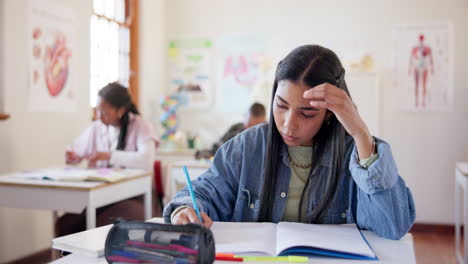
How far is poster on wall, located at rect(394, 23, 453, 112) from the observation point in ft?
15.5

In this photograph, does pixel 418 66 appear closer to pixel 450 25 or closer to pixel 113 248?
pixel 450 25

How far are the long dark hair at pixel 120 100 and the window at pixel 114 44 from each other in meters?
0.76

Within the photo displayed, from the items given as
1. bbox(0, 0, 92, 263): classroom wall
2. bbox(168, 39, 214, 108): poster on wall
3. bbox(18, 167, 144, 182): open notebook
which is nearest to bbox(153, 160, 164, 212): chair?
bbox(0, 0, 92, 263): classroom wall

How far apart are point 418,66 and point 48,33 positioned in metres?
3.40

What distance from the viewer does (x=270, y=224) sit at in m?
1.32

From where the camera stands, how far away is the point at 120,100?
3.30 metres

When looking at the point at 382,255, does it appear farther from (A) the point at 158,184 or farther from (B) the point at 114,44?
(B) the point at 114,44

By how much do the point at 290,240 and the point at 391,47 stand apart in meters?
4.17

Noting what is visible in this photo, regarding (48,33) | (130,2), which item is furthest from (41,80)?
(130,2)

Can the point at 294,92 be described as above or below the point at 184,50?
below

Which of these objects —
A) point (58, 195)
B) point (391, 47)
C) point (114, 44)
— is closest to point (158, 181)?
point (114, 44)

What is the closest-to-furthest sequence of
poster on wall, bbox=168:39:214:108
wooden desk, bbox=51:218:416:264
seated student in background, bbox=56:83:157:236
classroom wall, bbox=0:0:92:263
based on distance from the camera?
1. wooden desk, bbox=51:218:416:264
2. classroom wall, bbox=0:0:92:263
3. seated student in background, bbox=56:83:157:236
4. poster on wall, bbox=168:39:214:108

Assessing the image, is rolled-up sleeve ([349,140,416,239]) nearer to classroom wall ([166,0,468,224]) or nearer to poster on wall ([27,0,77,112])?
poster on wall ([27,0,77,112])

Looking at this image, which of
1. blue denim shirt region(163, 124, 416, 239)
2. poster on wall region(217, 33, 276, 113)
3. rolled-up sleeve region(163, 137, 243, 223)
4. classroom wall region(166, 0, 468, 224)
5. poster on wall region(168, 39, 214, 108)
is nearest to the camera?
blue denim shirt region(163, 124, 416, 239)
